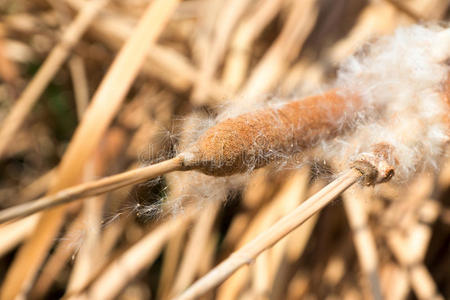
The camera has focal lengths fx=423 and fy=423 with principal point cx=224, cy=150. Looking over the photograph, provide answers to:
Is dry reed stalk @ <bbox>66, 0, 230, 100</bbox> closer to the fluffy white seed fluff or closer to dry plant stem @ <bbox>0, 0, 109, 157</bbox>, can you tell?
dry plant stem @ <bbox>0, 0, 109, 157</bbox>

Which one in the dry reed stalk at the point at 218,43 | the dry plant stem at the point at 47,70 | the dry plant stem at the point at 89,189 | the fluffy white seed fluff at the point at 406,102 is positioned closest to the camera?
the dry plant stem at the point at 89,189

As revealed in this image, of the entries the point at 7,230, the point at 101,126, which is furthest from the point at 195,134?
the point at 7,230

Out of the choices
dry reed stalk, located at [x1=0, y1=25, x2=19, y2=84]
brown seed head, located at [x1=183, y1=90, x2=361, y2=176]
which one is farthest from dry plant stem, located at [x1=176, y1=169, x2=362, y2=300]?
dry reed stalk, located at [x1=0, y1=25, x2=19, y2=84]

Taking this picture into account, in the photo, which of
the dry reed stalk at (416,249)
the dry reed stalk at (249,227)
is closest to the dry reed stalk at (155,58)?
the dry reed stalk at (249,227)

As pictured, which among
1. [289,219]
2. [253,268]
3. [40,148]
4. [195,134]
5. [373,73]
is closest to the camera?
[289,219]

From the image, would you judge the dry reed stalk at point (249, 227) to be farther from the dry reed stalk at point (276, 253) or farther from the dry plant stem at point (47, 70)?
the dry plant stem at point (47, 70)

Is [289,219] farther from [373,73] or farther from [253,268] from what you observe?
[253,268]
